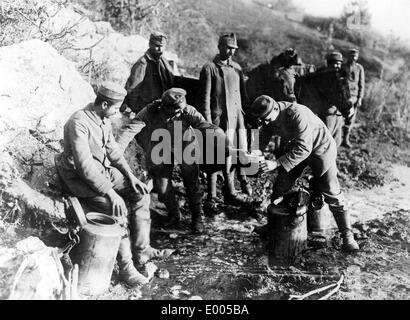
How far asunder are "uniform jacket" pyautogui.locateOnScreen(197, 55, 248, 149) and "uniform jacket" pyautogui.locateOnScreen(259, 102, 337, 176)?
1054mm

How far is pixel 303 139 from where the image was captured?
4543mm

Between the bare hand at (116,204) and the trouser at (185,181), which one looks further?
the trouser at (185,181)

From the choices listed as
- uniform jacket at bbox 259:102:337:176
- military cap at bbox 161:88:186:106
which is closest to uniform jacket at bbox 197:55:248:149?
military cap at bbox 161:88:186:106

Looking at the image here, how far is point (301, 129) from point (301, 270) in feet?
5.04

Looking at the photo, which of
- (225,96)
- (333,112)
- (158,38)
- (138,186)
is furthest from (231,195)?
(158,38)

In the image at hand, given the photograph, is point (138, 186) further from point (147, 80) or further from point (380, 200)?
point (380, 200)

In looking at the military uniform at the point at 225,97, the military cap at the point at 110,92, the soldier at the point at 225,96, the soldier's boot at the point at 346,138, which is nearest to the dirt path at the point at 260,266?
the soldier at the point at 225,96

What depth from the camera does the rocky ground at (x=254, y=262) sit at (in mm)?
4141

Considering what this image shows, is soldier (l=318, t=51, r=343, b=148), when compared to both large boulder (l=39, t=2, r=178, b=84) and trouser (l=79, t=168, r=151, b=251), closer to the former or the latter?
large boulder (l=39, t=2, r=178, b=84)

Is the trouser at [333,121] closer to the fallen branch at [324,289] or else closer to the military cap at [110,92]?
the fallen branch at [324,289]

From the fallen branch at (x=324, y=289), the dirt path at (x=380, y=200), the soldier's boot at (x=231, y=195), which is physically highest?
the fallen branch at (x=324, y=289)

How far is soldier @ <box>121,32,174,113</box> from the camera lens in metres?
5.86
